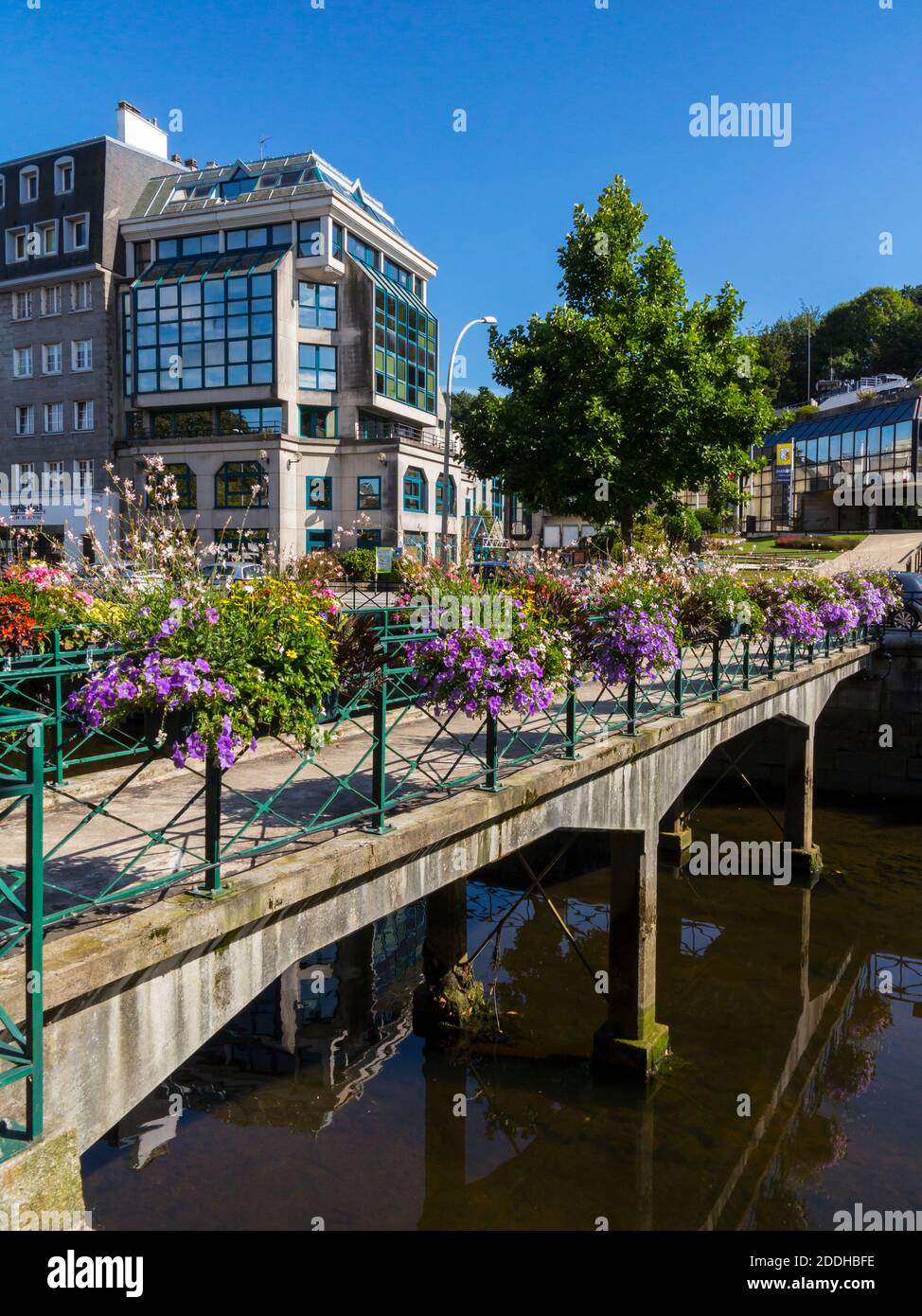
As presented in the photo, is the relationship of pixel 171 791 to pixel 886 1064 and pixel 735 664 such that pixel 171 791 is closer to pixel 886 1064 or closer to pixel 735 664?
pixel 886 1064

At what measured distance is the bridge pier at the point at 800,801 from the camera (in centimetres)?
1645

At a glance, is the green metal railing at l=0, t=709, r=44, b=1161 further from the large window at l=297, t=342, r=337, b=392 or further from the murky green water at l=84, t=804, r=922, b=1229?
the large window at l=297, t=342, r=337, b=392

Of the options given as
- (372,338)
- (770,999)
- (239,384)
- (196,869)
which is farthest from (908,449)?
(196,869)

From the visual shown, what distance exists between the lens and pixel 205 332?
39.4m

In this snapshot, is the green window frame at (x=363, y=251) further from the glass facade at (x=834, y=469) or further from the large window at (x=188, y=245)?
the glass facade at (x=834, y=469)

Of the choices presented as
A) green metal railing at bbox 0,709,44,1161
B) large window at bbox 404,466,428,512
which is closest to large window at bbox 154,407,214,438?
large window at bbox 404,466,428,512

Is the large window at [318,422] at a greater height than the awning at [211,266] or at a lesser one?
lesser

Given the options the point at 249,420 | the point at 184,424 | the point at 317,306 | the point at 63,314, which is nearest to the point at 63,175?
the point at 63,314

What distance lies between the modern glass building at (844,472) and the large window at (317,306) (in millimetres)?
28104

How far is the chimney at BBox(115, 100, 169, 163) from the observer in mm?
42188

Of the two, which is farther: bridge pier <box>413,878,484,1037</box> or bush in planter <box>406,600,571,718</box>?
bridge pier <box>413,878,484,1037</box>

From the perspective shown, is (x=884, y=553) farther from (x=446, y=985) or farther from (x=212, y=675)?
(x=212, y=675)

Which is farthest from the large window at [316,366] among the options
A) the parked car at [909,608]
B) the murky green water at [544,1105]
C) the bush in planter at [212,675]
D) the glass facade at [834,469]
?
the bush in planter at [212,675]

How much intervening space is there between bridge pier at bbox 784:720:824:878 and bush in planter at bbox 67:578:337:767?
1290cm
